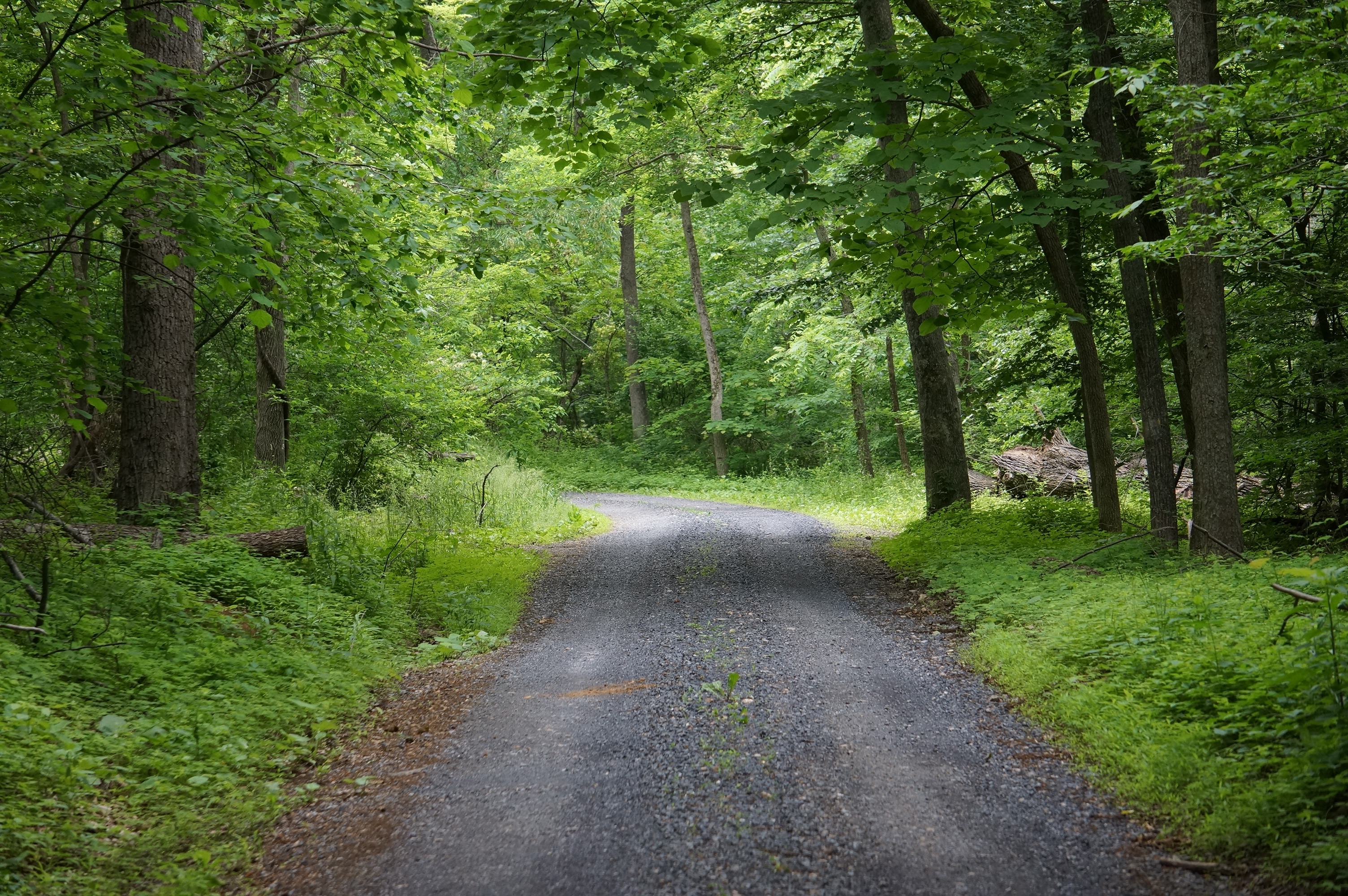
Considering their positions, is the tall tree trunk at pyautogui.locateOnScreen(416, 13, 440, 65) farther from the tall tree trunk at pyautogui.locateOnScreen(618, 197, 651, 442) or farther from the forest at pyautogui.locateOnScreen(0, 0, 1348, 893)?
the tall tree trunk at pyautogui.locateOnScreen(618, 197, 651, 442)

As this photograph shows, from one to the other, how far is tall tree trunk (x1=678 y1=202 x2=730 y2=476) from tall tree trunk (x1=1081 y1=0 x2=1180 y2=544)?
1544cm

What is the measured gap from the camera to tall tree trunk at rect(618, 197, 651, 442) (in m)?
27.4

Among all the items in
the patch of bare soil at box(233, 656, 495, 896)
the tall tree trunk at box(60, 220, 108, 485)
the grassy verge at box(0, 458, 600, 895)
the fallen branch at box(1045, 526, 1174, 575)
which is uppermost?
the tall tree trunk at box(60, 220, 108, 485)

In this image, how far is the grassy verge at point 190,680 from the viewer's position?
11.2 feet

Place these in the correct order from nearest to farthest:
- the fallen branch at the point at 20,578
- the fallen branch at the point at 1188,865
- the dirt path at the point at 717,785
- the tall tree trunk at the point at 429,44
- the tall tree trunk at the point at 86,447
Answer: the fallen branch at the point at 1188,865
the dirt path at the point at 717,785
the fallen branch at the point at 20,578
the tall tree trunk at the point at 86,447
the tall tree trunk at the point at 429,44

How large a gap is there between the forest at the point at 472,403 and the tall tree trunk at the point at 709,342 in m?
10.2

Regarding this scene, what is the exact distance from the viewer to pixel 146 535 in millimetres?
6715

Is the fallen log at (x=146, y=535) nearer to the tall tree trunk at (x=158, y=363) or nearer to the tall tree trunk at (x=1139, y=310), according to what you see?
the tall tree trunk at (x=158, y=363)

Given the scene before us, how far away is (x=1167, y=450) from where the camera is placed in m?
8.73

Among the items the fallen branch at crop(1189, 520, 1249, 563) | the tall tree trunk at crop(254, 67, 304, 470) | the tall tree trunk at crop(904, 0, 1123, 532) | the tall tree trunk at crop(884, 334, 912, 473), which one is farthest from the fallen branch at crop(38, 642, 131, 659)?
the tall tree trunk at crop(884, 334, 912, 473)

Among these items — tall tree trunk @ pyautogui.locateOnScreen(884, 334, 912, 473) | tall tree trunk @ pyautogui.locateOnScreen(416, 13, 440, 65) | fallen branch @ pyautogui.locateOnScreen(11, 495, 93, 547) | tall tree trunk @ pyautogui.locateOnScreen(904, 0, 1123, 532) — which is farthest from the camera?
tall tree trunk @ pyautogui.locateOnScreen(884, 334, 912, 473)

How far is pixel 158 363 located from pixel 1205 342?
9551 millimetres

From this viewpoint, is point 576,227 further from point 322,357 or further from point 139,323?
point 139,323

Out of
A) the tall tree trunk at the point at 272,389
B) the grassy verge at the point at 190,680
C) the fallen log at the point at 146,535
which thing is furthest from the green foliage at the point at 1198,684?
the tall tree trunk at the point at 272,389
